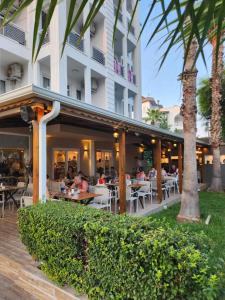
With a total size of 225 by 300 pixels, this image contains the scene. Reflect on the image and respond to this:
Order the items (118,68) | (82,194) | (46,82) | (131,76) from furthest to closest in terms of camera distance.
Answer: (131,76), (118,68), (46,82), (82,194)

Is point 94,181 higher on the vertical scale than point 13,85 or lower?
lower

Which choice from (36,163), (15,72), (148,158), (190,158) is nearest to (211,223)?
(190,158)

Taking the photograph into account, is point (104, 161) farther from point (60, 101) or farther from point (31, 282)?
point (31, 282)

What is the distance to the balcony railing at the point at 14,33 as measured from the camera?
10364 millimetres

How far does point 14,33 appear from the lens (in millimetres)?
10719

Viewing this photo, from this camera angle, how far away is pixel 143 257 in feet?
7.64

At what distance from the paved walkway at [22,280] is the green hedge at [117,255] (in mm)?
138

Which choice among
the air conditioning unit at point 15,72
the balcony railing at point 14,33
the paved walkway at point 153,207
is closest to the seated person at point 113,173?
the paved walkway at point 153,207

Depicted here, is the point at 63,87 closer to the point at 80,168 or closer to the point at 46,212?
the point at 80,168

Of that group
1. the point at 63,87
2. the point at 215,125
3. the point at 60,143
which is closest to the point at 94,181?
the point at 60,143

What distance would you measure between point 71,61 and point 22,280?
10100 mm

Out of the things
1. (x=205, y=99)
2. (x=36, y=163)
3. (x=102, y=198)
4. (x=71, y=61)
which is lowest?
(x=102, y=198)

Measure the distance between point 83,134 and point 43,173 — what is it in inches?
236

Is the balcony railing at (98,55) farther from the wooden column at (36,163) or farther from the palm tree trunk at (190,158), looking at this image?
the wooden column at (36,163)
